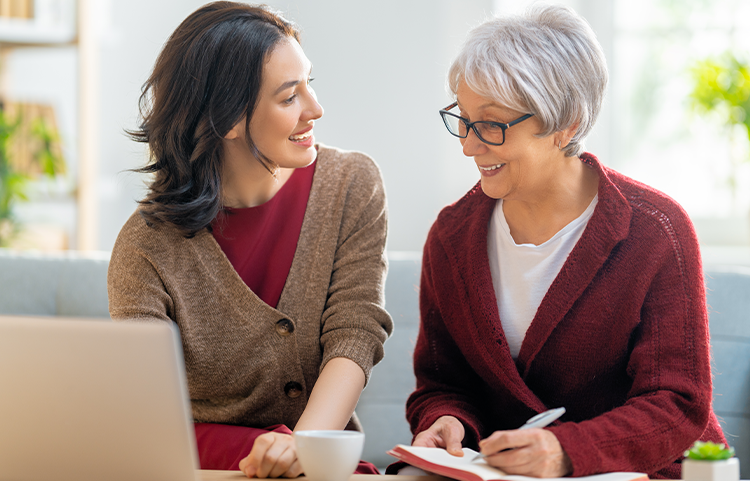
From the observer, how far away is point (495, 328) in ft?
4.11

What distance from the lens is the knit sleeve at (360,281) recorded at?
1337mm

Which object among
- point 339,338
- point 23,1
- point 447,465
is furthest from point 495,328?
point 23,1

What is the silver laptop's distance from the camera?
680 mm

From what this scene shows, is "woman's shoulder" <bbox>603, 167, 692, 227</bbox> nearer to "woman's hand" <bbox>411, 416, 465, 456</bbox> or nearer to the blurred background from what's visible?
"woman's hand" <bbox>411, 416, 465, 456</bbox>

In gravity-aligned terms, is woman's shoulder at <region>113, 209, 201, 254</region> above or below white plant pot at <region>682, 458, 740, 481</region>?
above

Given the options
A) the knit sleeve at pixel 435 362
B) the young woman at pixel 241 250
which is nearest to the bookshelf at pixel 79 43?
the young woman at pixel 241 250

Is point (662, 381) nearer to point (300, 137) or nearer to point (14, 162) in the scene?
point (300, 137)

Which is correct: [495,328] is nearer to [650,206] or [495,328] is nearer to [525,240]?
[525,240]

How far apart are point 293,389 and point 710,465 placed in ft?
2.62

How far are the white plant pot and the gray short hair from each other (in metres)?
0.60

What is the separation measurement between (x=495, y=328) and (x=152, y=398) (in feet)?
2.32

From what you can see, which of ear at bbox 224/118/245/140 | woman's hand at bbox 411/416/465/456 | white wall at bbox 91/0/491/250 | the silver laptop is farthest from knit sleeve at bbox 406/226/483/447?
white wall at bbox 91/0/491/250

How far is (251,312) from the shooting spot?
1.36 m

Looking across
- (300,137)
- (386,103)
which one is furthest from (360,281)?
Result: (386,103)
